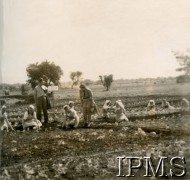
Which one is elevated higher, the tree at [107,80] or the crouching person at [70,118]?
the tree at [107,80]

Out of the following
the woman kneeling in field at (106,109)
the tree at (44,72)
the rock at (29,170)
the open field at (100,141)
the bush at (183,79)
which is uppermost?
the tree at (44,72)

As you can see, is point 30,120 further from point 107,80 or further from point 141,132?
point 141,132

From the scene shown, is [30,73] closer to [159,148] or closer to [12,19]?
[12,19]

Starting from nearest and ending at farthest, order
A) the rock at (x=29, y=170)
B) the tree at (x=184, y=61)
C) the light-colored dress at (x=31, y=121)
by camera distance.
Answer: the tree at (x=184, y=61)
the rock at (x=29, y=170)
the light-colored dress at (x=31, y=121)

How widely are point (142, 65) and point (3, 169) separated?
121 centimetres

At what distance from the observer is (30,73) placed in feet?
9.44

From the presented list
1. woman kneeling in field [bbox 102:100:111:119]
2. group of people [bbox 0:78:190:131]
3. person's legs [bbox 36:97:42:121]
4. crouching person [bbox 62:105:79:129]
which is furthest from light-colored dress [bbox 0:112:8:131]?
woman kneeling in field [bbox 102:100:111:119]

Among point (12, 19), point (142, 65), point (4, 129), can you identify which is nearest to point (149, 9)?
point (142, 65)

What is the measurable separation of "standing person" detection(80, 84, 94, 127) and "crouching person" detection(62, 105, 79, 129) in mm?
65

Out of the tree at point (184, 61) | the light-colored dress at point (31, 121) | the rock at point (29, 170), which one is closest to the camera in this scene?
the tree at point (184, 61)

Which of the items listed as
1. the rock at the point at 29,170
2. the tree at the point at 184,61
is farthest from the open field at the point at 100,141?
the tree at the point at 184,61

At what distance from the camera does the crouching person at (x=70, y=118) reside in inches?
111

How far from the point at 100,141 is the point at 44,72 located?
2.05 feet

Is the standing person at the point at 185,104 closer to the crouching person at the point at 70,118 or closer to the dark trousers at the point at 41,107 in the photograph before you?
the crouching person at the point at 70,118
